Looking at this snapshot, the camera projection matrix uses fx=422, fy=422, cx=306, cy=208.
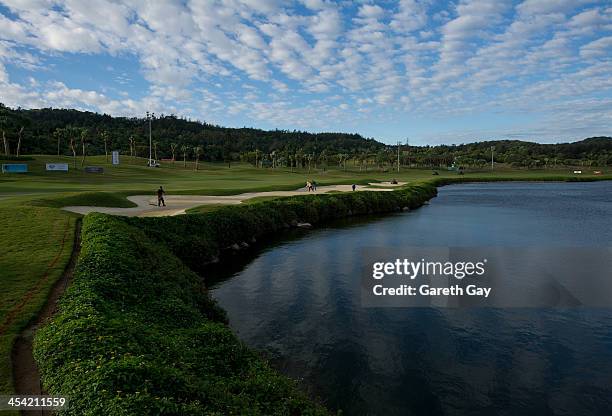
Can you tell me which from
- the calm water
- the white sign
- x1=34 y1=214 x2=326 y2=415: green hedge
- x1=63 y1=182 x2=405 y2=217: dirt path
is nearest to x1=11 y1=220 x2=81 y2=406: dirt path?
x1=34 y1=214 x2=326 y2=415: green hedge

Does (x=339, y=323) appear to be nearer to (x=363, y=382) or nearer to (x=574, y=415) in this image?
(x=363, y=382)

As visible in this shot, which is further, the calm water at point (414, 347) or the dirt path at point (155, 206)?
the dirt path at point (155, 206)

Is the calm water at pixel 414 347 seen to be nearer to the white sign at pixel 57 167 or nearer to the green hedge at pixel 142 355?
the green hedge at pixel 142 355

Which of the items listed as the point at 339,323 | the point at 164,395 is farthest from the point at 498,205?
the point at 164,395

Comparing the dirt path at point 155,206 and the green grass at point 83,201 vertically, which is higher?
the green grass at point 83,201

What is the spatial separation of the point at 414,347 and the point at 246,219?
26272mm

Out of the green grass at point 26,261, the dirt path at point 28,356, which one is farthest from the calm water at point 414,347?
the green grass at point 26,261

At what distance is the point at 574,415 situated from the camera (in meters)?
14.1

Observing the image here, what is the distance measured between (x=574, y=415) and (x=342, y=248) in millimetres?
26036

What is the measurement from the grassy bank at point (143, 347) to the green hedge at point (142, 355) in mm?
26

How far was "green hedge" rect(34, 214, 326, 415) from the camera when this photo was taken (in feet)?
28.2

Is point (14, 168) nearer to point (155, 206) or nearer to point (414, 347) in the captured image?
point (155, 206)

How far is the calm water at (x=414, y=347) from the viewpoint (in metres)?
15.0

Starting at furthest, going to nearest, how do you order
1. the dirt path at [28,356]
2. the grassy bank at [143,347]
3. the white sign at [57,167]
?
1. the white sign at [57,167]
2. the dirt path at [28,356]
3. the grassy bank at [143,347]
